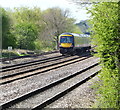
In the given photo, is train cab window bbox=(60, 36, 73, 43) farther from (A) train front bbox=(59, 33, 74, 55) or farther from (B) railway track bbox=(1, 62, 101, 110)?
(B) railway track bbox=(1, 62, 101, 110)

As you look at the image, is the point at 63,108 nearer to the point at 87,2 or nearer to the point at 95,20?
the point at 95,20

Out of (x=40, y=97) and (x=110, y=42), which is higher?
(x=110, y=42)

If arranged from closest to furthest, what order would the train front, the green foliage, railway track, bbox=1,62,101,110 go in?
the green foliage < railway track, bbox=1,62,101,110 < the train front

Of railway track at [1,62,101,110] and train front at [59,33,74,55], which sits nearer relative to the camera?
railway track at [1,62,101,110]

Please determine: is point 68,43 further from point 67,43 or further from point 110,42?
point 110,42

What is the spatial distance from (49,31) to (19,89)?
3046 cm

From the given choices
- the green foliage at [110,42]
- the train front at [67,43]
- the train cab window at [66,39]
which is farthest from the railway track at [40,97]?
the train cab window at [66,39]

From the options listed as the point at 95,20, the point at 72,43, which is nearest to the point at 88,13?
Result: the point at 95,20

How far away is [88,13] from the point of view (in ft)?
17.2

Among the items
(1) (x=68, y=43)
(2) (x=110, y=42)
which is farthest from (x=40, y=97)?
(1) (x=68, y=43)

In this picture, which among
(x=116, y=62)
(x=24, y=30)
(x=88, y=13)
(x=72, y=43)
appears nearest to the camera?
(x=116, y=62)

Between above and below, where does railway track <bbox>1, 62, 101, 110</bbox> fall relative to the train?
below

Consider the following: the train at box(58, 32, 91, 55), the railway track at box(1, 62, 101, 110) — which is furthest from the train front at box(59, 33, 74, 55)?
the railway track at box(1, 62, 101, 110)

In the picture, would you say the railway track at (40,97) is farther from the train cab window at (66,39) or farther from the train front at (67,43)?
the train cab window at (66,39)
